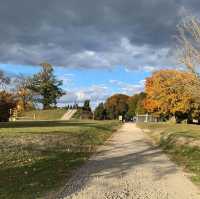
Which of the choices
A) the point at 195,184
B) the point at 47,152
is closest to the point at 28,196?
the point at 195,184

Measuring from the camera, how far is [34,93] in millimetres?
99250

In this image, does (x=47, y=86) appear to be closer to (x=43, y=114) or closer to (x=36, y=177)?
(x=43, y=114)

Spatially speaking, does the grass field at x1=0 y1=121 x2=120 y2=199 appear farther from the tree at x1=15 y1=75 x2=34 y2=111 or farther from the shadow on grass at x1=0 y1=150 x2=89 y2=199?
the tree at x1=15 y1=75 x2=34 y2=111

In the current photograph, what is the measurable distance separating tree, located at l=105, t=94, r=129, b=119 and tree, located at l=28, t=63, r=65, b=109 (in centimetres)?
1820


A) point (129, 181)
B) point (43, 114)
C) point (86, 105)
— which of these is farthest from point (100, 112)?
point (129, 181)

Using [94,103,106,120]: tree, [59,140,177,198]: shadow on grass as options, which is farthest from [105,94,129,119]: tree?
[59,140,177,198]: shadow on grass

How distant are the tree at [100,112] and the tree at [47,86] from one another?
10437mm

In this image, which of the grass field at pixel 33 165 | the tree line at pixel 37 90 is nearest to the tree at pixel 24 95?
the tree line at pixel 37 90

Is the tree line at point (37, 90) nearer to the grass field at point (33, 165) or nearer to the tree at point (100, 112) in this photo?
the tree at point (100, 112)

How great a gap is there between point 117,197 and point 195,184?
302 centimetres

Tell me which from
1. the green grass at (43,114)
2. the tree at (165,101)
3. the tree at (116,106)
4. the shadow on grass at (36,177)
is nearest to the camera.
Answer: the shadow on grass at (36,177)

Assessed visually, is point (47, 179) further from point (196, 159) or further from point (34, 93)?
point (34, 93)

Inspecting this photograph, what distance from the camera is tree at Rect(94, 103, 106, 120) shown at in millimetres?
119700

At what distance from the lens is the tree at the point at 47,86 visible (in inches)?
4404
